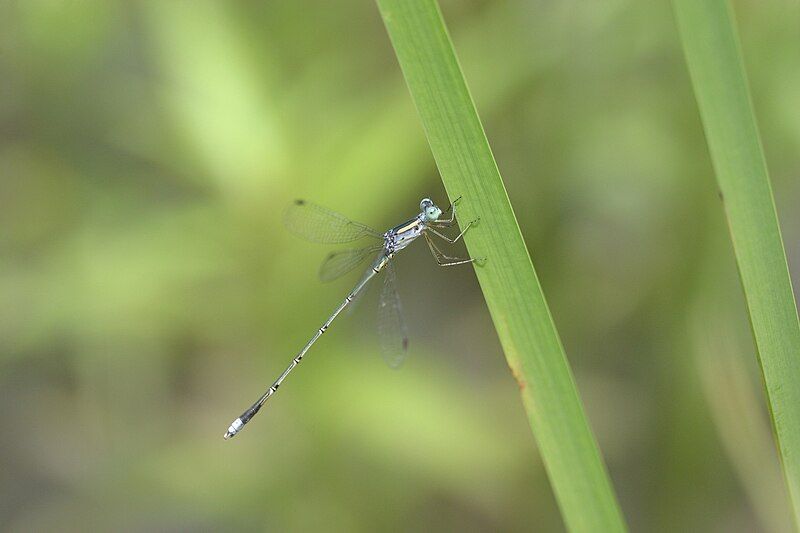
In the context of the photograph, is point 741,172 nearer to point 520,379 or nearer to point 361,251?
point 520,379

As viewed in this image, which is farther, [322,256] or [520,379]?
[322,256]

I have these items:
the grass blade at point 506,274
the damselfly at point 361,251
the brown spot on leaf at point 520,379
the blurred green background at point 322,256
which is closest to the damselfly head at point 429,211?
the damselfly at point 361,251

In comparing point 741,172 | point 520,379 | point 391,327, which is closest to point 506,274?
point 520,379

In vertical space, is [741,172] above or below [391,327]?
above

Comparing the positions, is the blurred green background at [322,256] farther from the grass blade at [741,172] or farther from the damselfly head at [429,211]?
the grass blade at [741,172]

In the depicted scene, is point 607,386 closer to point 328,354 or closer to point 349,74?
point 328,354

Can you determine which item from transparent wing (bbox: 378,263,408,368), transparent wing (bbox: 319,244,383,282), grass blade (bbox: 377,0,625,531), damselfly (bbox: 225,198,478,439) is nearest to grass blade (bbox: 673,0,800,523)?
grass blade (bbox: 377,0,625,531)
